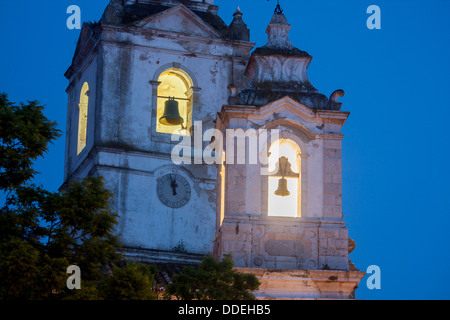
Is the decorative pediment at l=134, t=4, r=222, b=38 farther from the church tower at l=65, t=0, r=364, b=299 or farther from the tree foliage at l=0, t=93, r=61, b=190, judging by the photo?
the tree foliage at l=0, t=93, r=61, b=190

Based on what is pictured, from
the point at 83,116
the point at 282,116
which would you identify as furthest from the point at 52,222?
the point at 83,116

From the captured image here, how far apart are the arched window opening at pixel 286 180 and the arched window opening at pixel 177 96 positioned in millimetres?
10163

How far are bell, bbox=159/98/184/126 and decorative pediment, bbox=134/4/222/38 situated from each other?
2.67 m

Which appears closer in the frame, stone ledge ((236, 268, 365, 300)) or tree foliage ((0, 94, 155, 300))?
tree foliage ((0, 94, 155, 300))

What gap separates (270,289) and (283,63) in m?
5.80

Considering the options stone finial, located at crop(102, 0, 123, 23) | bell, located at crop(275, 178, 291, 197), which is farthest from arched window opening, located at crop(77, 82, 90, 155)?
bell, located at crop(275, 178, 291, 197)

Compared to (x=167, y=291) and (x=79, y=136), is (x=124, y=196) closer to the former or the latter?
(x=79, y=136)

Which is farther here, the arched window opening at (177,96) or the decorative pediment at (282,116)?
the arched window opening at (177,96)

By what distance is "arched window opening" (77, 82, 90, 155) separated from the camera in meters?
48.9

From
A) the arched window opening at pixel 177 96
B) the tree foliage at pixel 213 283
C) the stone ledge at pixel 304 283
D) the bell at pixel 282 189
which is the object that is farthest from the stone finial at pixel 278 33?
the arched window opening at pixel 177 96

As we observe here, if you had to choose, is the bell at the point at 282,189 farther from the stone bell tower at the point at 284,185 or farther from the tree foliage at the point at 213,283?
the tree foliage at the point at 213,283

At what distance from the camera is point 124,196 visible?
151 ft

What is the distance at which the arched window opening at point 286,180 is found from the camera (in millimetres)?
37000

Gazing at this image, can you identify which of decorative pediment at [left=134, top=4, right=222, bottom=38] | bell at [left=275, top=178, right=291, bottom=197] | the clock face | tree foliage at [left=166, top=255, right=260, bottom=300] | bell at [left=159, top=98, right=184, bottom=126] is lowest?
tree foliage at [left=166, top=255, right=260, bottom=300]
